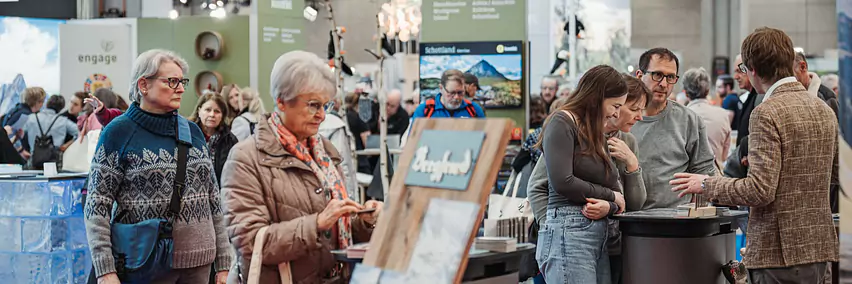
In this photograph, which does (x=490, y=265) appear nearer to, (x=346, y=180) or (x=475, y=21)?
(x=346, y=180)

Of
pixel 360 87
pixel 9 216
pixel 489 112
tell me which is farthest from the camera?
pixel 360 87

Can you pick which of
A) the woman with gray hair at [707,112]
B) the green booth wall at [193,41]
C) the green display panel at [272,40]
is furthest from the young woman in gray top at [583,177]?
the green booth wall at [193,41]

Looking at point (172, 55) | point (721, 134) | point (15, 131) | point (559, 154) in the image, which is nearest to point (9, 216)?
point (172, 55)

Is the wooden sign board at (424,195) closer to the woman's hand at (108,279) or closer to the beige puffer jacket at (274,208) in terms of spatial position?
the beige puffer jacket at (274,208)

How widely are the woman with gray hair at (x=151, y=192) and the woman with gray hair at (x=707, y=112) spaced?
4408 mm

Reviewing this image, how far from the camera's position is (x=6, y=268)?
5.81 m

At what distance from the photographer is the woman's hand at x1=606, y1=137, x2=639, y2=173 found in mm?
4105

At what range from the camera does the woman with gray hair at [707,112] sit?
23.7 ft

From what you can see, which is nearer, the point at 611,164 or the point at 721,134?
the point at 611,164

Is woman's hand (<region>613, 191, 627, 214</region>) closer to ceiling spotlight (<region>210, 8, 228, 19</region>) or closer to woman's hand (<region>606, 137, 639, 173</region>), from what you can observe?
woman's hand (<region>606, 137, 639, 173</region>)

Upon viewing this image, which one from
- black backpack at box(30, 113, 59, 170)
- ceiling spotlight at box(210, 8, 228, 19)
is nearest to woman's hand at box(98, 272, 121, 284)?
black backpack at box(30, 113, 59, 170)

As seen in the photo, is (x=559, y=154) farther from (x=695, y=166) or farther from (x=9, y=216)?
(x=9, y=216)

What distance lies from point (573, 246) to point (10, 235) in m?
3.50

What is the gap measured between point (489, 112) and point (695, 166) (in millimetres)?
5592
